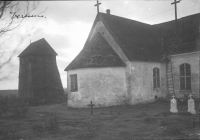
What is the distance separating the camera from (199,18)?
2108 cm

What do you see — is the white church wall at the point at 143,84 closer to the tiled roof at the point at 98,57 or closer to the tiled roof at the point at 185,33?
the tiled roof at the point at 98,57

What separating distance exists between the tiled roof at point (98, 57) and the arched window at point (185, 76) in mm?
6324

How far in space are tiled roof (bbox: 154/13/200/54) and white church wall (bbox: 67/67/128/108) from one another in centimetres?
657

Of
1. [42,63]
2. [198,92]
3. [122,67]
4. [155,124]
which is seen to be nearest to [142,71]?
[122,67]

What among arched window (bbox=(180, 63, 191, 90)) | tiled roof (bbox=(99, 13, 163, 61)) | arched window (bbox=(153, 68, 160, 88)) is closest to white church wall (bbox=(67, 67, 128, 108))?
tiled roof (bbox=(99, 13, 163, 61))

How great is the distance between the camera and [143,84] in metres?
18.1

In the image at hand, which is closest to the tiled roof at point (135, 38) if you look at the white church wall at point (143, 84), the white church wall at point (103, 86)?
the white church wall at point (143, 84)

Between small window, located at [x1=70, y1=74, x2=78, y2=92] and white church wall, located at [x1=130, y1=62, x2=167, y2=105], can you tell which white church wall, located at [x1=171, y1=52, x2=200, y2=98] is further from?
small window, located at [x1=70, y1=74, x2=78, y2=92]

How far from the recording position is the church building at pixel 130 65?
1716cm

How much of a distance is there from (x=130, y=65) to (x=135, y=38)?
177 inches

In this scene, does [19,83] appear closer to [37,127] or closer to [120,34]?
[120,34]

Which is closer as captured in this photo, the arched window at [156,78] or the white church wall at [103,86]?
the white church wall at [103,86]

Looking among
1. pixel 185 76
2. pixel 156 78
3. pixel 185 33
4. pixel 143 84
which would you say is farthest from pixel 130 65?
pixel 185 33

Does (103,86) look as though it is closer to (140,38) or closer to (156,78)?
(156,78)
